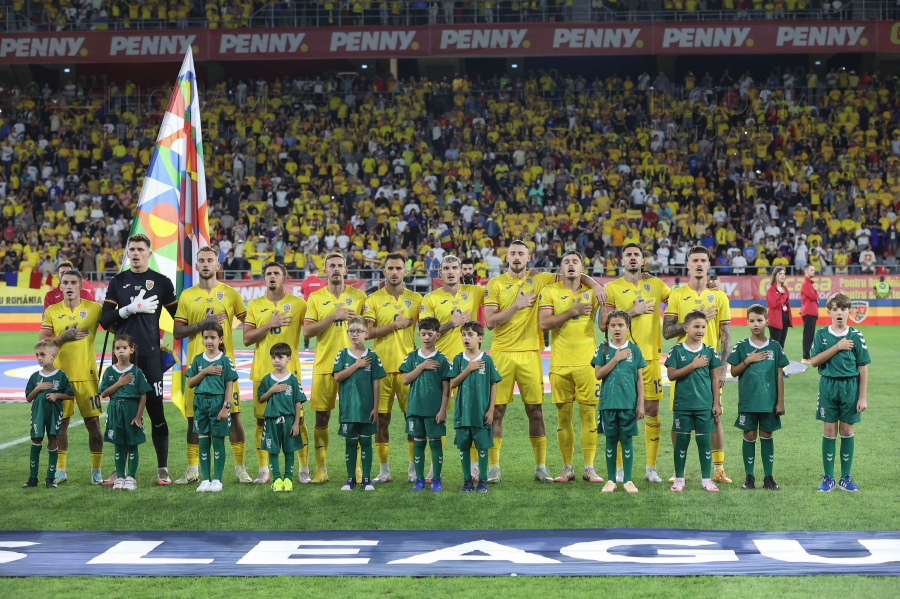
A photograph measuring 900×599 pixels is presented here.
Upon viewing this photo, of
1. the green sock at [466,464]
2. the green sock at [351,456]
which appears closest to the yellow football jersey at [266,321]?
the green sock at [351,456]

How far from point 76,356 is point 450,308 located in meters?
3.56

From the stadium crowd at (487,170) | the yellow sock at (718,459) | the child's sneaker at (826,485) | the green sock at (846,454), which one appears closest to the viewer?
the child's sneaker at (826,485)

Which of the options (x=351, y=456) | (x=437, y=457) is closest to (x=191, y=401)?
(x=351, y=456)

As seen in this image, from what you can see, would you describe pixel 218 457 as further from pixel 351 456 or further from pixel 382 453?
pixel 382 453

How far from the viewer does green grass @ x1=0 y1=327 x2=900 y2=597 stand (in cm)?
522

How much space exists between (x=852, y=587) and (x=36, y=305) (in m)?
25.4

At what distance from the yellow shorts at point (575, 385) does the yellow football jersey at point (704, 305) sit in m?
0.94

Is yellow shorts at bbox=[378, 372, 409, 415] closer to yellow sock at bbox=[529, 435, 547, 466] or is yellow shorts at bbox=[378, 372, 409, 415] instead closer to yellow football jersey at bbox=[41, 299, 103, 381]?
yellow sock at bbox=[529, 435, 547, 466]

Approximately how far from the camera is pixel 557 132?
3178cm

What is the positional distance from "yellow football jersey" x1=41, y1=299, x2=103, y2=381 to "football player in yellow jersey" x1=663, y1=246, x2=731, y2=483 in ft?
17.8

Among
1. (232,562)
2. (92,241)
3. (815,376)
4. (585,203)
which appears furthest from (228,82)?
(232,562)

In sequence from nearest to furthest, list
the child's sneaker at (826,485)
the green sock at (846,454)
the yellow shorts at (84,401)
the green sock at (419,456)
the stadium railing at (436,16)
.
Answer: the child's sneaker at (826,485) < the green sock at (846,454) < the green sock at (419,456) < the yellow shorts at (84,401) < the stadium railing at (436,16)

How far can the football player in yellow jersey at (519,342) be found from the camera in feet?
26.5

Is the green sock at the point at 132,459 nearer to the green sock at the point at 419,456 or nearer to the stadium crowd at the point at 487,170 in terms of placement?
the green sock at the point at 419,456
